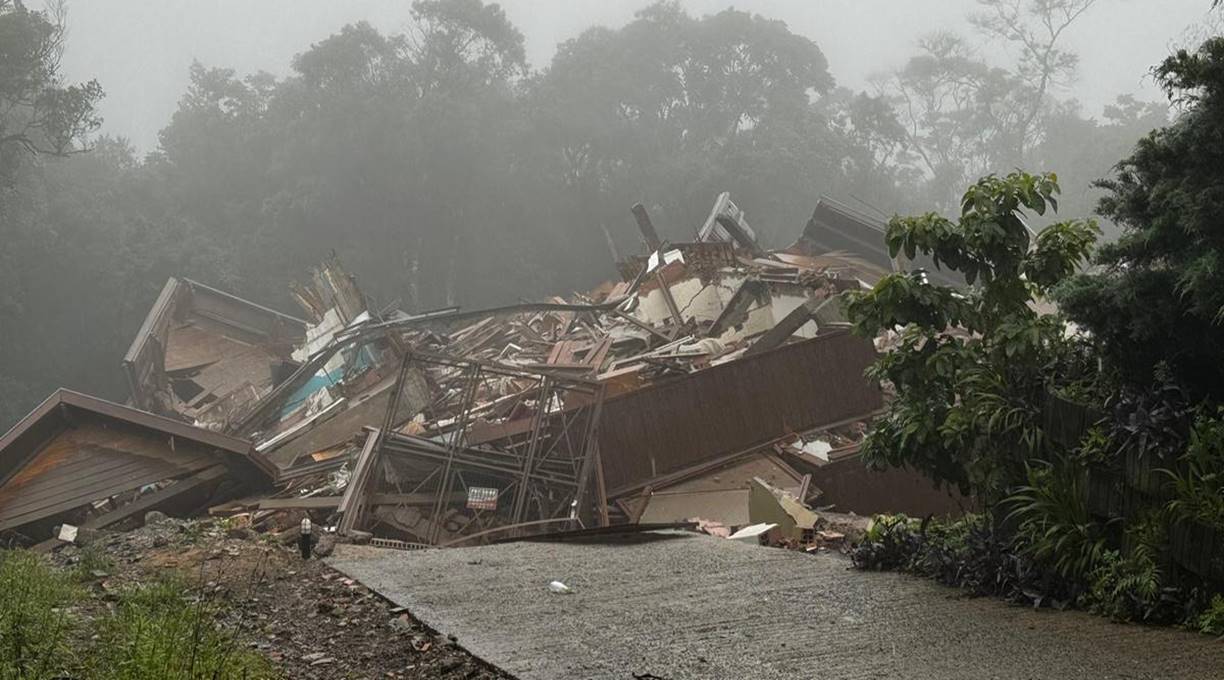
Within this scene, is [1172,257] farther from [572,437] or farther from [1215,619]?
[572,437]

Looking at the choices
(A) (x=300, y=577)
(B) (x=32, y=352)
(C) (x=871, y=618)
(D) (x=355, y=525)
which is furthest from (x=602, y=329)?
(B) (x=32, y=352)

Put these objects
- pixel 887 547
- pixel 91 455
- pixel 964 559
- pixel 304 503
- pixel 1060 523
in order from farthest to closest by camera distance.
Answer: pixel 91 455 → pixel 304 503 → pixel 887 547 → pixel 964 559 → pixel 1060 523

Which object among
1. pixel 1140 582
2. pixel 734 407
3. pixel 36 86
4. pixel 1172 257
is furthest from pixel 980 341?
pixel 36 86

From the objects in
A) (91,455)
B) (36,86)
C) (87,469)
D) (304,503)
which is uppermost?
(36,86)

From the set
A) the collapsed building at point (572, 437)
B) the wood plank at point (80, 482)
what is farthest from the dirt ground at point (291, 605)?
the wood plank at point (80, 482)

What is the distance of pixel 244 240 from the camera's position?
44.6 m

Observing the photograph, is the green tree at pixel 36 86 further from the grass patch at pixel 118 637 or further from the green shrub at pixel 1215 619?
the green shrub at pixel 1215 619

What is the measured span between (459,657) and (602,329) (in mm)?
16144

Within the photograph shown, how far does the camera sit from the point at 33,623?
7.05 m

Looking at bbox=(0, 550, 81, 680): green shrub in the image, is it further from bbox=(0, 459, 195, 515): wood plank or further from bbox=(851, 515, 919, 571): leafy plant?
bbox=(0, 459, 195, 515): wood plank

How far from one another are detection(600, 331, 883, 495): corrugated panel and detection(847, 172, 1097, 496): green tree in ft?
26.7

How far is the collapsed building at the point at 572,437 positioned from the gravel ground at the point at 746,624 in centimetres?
436

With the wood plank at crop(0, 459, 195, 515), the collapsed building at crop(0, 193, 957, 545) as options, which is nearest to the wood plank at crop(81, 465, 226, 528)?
the collapsed building at crop(0, 193, 957, 545)

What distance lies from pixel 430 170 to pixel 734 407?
3030cm
